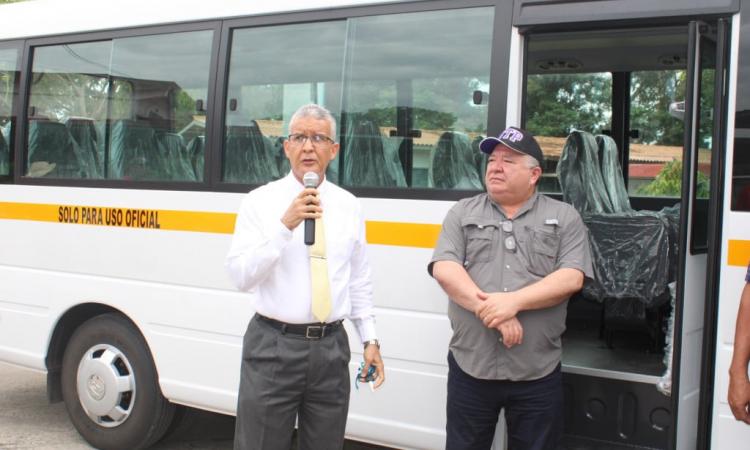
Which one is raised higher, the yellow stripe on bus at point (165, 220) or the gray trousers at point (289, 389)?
the yellow stripe on bus at point (165, 220)

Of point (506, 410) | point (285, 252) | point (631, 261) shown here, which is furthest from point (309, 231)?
point (631, 261)

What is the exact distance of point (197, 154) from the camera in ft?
17.8

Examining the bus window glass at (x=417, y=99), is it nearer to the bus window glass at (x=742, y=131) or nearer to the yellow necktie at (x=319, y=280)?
the bus window glass at (x=742, y=131)

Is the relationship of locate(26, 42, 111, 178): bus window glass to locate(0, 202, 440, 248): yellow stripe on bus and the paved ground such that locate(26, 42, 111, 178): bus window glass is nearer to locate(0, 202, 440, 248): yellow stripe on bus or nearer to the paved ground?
locate(0, 202, 440, 248): yellow stripe on bus

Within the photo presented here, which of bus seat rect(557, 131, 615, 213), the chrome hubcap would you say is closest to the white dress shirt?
bus seat rect(557, 131, 615, 213)

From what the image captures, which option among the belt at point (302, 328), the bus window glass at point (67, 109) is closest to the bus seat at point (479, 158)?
the belt at point (302, 328)

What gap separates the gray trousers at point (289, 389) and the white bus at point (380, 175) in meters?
1.20

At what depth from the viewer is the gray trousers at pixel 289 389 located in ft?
11.1

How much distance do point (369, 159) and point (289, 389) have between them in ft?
5.73

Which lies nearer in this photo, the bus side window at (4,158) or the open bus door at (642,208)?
the open bus door at (642,208)

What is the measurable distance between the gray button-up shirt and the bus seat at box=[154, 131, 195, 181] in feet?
6.65

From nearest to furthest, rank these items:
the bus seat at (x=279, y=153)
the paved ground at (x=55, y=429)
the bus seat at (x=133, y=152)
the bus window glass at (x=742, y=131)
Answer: the bus window glass at (x=742, y=131), the bus seat at (x=279, y=153), the bus seat at (x=133, y=152), the paved ground at (x=55, y=429)

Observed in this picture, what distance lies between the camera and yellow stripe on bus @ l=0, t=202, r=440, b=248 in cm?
461

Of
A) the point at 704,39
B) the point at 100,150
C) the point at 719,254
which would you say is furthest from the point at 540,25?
the point at 100,150
